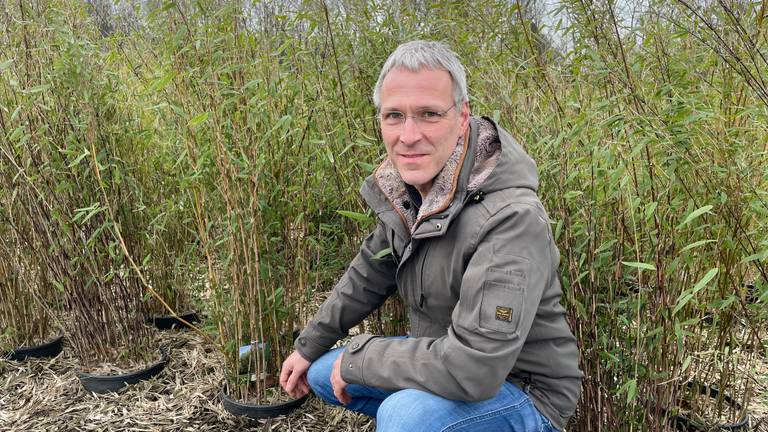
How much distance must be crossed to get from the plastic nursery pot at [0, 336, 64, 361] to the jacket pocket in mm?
2494

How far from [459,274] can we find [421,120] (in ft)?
1.29

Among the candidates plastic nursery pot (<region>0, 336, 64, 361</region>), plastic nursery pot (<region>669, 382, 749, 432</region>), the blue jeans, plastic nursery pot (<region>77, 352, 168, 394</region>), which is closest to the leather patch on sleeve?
the blue jeans

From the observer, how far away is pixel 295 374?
197 cm

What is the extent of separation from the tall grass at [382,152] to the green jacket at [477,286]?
0.24m

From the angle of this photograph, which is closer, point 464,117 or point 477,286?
point 477,286

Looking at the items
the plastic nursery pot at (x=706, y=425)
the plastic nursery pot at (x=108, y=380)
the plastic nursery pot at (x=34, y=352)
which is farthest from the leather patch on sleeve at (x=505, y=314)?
the plastic nursery pot at (x=34, y=352)

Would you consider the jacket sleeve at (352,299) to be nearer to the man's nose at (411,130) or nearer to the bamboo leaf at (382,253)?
the bamboo leaf at (382,253)

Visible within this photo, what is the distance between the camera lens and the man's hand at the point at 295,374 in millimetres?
1970

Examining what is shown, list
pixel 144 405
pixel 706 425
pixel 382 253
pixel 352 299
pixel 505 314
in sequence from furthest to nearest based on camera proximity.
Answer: pixel 144 405, pixel 706 425, pixel 352 299, pixel 382 253, pixel 505 314

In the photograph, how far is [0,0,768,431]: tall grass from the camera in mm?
1784

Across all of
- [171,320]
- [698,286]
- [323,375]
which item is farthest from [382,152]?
[171,320]

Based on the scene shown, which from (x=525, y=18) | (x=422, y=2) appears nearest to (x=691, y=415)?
(x=525, y=18)

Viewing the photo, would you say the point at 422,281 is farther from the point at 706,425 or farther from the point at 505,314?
the point at 706,425

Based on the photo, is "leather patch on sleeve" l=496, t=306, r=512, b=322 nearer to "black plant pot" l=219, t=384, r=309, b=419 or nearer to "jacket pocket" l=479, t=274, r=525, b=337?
"jacket pocket" l=479, t=274, r=525, b=337
